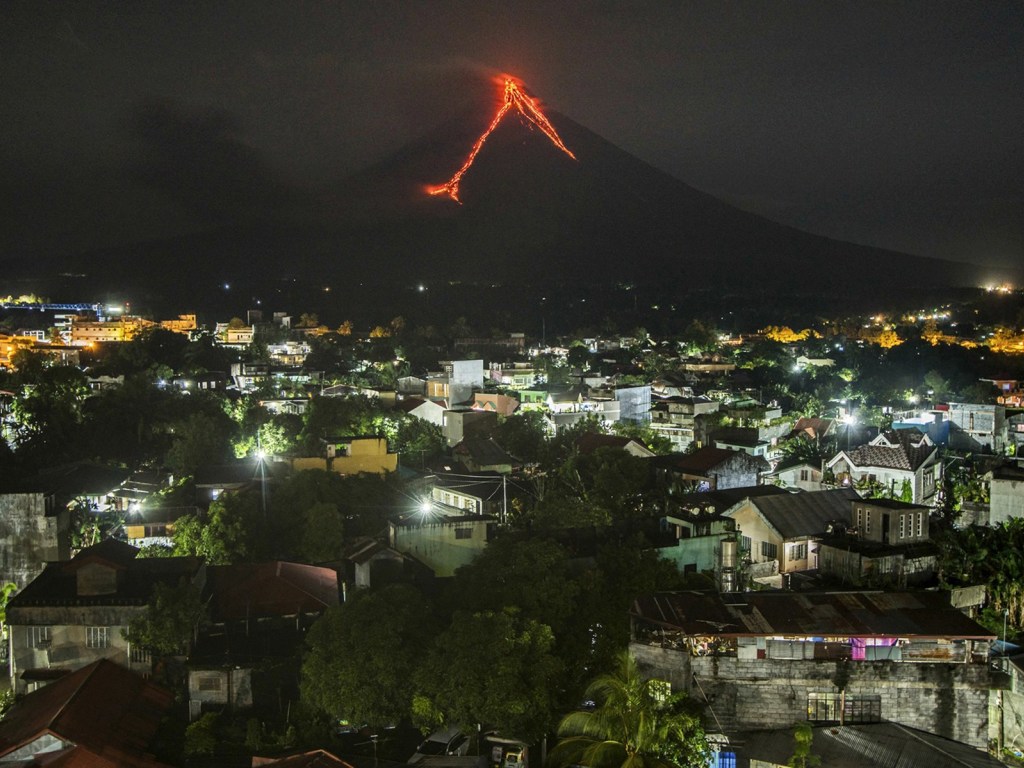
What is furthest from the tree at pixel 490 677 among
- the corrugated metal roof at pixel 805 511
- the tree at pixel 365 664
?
the corrugated metal roof at pixel 805 511

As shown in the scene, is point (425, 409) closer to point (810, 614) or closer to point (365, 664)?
point (365, 664)

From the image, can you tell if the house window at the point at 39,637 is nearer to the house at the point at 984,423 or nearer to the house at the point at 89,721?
the house at the point at 89,721

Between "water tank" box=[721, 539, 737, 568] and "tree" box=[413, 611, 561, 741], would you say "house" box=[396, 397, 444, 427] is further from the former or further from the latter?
"tree" box=[413, 611, 561, 741]

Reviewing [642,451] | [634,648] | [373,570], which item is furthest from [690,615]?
[642,451]

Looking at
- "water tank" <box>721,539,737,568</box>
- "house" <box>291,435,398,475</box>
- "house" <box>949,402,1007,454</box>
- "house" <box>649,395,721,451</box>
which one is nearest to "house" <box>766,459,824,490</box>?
"house" <box>649,395,721,451</box>

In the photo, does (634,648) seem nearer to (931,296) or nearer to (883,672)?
(883,672)

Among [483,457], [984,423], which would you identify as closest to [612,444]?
[483,457]
